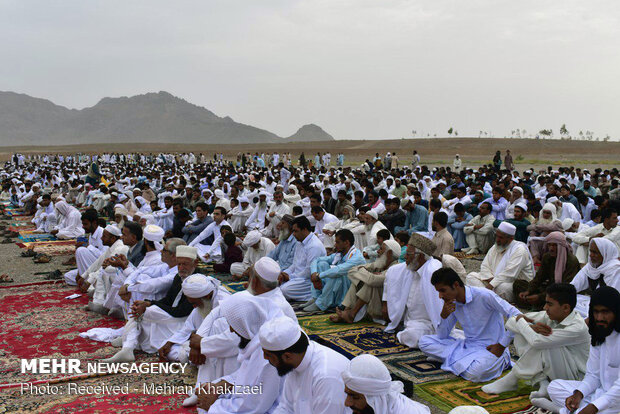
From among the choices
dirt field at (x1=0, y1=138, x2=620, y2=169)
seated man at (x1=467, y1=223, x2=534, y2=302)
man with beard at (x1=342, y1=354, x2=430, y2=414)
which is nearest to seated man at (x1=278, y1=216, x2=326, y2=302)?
seated man at (x1=467, y1=223, x2=534, y2=302)

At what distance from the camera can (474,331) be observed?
4195 mm

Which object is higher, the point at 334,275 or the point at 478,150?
the point at 478,150

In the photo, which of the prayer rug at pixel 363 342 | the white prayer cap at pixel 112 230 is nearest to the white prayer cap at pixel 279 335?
the prayer rug at pixel 363 342

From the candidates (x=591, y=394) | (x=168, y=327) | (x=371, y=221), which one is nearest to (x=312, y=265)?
(x=371, y=221)

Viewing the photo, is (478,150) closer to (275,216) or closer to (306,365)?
(275,216)

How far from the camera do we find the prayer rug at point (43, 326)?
4501mm

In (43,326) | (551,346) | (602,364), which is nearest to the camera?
(602,364)

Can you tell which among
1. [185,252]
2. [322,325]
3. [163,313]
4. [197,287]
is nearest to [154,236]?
[185,252]

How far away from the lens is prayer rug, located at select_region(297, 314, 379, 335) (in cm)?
514

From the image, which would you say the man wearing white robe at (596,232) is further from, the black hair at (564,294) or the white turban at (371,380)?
the white turban at (371,380)

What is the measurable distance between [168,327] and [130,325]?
348 mm

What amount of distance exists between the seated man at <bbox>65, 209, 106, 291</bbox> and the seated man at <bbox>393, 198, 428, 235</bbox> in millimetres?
4550

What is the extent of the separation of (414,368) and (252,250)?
3.25 m

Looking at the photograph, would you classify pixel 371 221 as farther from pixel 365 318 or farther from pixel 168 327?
pixel 168 327
